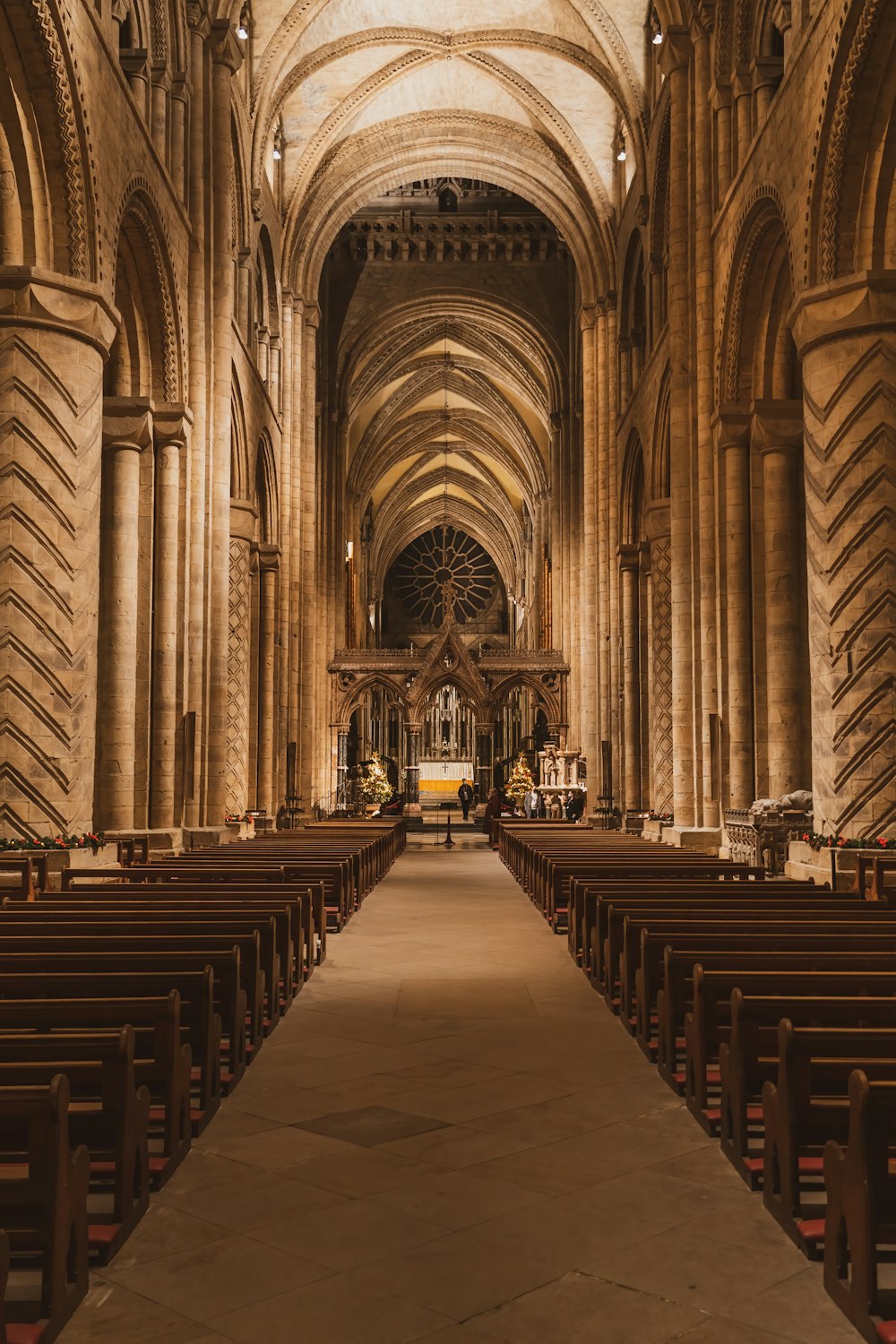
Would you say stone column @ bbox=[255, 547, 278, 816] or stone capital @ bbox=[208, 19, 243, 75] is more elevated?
stone capital @ bbox=[208, 19, 243, 75]

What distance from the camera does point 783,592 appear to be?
1480 cm

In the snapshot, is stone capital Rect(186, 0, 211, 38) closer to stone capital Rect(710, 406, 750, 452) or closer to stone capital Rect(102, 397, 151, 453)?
stone capital Rect(102, 397, 151, 453)

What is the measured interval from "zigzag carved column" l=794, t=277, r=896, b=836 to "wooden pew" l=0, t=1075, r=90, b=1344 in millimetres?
9050

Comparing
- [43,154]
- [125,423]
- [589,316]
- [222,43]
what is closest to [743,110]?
[222,43]

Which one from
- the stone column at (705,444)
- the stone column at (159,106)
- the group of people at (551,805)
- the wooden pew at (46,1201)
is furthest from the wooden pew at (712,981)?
the group of people at (551,805)

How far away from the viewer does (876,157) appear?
446 inches

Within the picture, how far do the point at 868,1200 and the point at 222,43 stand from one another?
19.7 meters

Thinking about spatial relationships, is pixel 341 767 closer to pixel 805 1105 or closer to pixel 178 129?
pixel 178 129

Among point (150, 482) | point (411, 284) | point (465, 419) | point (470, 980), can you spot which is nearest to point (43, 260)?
point (150, 482)

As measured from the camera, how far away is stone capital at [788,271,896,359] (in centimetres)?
1112

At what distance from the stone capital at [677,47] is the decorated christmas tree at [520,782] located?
70.0 feet

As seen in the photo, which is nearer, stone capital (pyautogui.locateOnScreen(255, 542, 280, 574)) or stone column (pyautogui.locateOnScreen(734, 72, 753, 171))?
stone column (pyautogui.locateOnScreen(734, 72, 753, 171))

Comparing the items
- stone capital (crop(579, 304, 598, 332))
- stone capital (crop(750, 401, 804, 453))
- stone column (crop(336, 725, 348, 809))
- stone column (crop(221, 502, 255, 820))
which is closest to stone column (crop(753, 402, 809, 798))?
stone capital (crop(750, 401, 804, 453))

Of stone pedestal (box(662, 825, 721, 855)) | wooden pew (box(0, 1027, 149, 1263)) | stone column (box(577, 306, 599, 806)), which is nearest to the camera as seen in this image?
wooden pew (box(0, 1027, 149, 1263))
